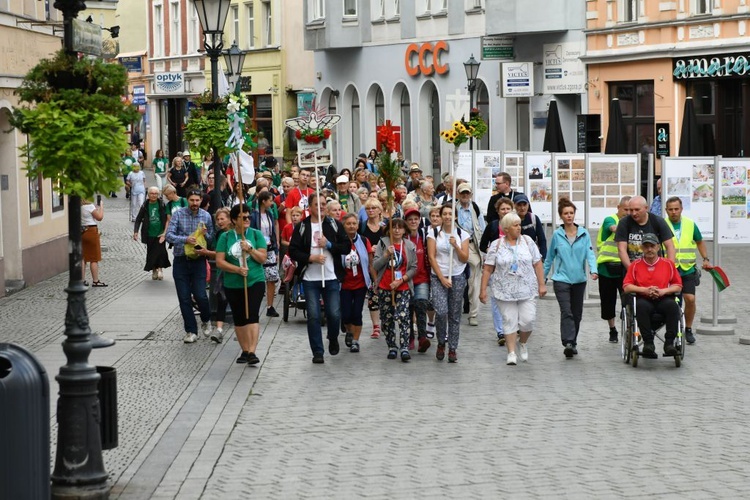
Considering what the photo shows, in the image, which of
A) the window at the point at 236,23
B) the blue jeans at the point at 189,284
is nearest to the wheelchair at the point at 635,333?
the blue jeans at the point at 189,284

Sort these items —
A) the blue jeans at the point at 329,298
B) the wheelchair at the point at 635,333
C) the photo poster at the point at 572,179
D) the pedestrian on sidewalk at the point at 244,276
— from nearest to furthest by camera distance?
the wheelchair at the point at 635,333
the pedestrian on sidewalk at the point at 244,276
the blue jeans at the point at 329,298
the photo poster at the point at 572,179

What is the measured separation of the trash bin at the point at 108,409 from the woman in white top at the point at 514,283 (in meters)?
6.39

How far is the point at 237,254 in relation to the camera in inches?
622

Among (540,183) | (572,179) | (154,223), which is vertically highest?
(572,179)

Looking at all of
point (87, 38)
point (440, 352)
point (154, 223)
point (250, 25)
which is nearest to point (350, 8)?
point (250, 25)

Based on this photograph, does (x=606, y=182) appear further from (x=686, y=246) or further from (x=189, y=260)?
(x=189, y=260)

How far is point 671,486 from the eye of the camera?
9.95 m

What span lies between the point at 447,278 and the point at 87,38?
278 inches

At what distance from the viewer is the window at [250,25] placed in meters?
61.9

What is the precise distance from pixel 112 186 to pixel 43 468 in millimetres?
2132

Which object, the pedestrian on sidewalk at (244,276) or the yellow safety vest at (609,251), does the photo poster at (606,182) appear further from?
the pedestrian on sidewalk at (244,276)

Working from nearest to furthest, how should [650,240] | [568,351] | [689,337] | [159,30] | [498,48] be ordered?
[650,240], [568,351], [689,337], [498,48], [159,30]

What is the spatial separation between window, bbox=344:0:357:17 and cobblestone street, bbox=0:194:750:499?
35.7 meters

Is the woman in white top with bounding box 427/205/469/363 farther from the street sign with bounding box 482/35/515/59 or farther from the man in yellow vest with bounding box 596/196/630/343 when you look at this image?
the street sign with bounding box 482/35/515/59
